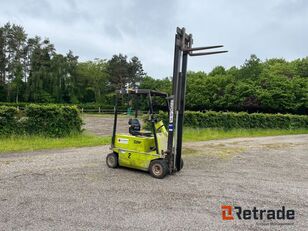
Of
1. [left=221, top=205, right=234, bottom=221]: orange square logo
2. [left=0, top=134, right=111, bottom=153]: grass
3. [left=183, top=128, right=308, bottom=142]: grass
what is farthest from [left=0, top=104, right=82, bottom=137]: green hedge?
[left=221, top=205, right=234, bottom=221]: orange square logo

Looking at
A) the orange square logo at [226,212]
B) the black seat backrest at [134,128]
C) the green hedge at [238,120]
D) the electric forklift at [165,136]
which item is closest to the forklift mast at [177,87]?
the electric forklift at [165,136]

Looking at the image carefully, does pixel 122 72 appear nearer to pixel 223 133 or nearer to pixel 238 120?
pixel 238 120

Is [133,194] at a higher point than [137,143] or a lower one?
lower

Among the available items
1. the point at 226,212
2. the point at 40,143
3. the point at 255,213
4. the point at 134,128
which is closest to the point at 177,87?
the point at 134,128

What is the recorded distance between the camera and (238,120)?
17.2 m

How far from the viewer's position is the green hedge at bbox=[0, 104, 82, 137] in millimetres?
8930

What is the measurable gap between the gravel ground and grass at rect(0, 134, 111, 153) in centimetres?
101

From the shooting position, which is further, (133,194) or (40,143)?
(40,143)

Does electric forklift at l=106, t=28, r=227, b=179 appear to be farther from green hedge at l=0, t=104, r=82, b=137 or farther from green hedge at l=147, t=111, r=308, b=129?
green hedge at l=147, t=111, r=308, b=129

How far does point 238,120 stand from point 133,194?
14.9 meters

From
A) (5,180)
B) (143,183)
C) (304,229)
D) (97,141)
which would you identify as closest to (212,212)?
(304,229)

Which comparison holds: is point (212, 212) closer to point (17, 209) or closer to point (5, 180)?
point (17, 209)

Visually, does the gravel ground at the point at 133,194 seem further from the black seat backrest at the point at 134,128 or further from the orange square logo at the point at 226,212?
the black seat backrest at the point at 134,128

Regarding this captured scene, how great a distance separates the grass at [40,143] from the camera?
7.82 metres
